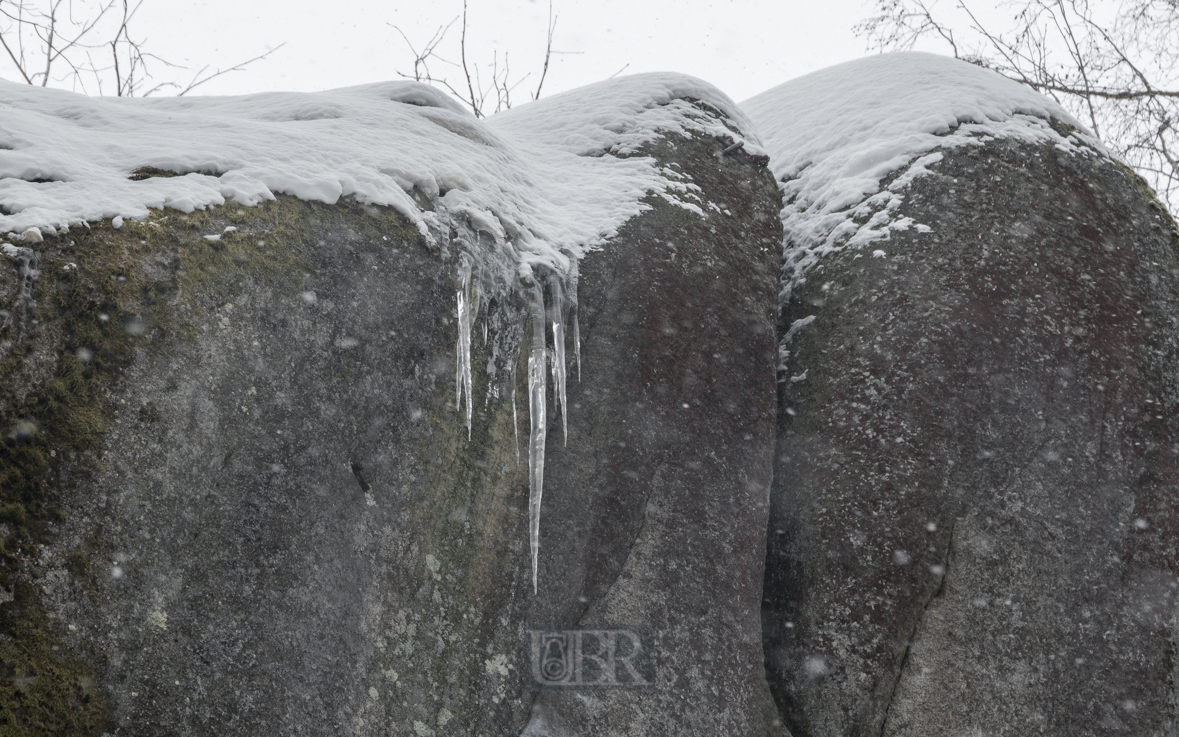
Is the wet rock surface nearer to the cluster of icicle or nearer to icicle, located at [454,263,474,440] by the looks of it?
the cluster of icicle

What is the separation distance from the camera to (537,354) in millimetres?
2852

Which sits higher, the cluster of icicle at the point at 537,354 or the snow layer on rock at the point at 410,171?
the snow layer on rock at the point at 410,171

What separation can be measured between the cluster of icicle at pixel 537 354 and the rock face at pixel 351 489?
5 centimetres

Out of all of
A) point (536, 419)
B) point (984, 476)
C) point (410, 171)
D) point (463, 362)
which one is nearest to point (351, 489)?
point (463, 362)

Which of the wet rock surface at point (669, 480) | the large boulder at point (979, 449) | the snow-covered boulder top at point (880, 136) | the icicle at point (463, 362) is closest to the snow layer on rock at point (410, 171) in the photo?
the icicle at point (463, 362)

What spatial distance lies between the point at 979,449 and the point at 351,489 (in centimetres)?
242

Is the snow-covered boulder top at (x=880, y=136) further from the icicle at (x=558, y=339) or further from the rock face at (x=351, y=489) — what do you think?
the icicle at (x=558, y=339)

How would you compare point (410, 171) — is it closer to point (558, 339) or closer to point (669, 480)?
point (558, 339)

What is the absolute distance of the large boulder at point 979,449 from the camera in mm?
2873

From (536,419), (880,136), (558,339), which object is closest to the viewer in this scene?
(536,419)

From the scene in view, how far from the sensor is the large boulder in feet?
9.43

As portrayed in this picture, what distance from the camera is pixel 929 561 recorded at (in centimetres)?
295

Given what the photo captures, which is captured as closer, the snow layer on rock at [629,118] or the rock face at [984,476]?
the rock face at [984,476]

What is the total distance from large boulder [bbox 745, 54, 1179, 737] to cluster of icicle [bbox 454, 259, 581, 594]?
1103mm
